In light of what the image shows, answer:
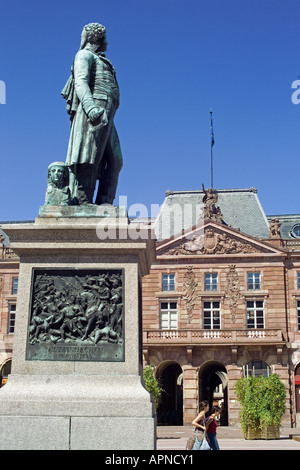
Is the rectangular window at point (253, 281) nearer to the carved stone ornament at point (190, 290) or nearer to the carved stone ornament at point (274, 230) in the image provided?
the carved stone ornament at point (274, 230)

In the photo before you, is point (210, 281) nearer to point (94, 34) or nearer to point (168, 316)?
point (168, 316)

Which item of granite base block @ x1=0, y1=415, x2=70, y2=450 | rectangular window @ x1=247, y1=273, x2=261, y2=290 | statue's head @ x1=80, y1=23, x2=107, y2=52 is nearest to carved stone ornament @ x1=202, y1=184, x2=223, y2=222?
rectangular window @ x1=247, y1=273, x2=261, y2=290

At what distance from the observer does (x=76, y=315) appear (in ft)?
20.1

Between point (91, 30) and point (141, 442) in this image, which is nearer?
point (141, 442)

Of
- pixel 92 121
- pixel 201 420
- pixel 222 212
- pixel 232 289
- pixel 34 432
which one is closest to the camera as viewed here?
pixel 34 432

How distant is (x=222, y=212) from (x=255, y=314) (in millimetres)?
8858

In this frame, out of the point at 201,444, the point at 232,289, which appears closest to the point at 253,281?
the point at 232,289

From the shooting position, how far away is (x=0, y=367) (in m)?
39.1

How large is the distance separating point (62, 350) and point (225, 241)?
3235 cm

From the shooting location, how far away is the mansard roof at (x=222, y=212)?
40.9 metres

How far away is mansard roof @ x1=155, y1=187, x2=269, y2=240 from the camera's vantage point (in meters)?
40.9

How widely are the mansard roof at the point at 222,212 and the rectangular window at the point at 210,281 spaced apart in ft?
14.5
